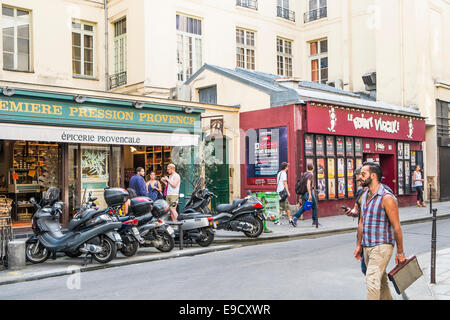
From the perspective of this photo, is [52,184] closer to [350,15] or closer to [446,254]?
[446,254]

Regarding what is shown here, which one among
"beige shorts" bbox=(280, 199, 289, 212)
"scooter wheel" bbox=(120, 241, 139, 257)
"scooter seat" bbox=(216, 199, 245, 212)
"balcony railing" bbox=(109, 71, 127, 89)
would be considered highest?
"balcony railing" bbox=(109, 71, 127, 89)

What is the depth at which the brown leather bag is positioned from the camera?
463 centimetres

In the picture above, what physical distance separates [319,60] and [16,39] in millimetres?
15687

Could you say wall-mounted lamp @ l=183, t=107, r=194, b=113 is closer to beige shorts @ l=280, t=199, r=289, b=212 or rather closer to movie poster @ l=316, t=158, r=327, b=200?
beige shorts @ l=280, t=199, r=289, b=212

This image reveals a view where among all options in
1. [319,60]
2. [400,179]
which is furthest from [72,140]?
[319,60]

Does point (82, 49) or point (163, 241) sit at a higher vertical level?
point (82, 49)

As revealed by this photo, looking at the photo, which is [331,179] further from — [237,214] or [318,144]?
[237,214]

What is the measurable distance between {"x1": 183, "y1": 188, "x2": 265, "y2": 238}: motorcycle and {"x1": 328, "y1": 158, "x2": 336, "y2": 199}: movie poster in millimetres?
5938

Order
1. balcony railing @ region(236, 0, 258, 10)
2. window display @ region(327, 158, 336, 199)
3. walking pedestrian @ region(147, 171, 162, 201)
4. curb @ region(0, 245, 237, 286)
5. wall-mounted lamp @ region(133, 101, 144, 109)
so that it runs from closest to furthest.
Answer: curb @ region(0, 245, 237, 286)
walking pedestrian @ region(147, 171, 162, 201)
wall-mounted lamp @ region(133, 101, 144, 109)
window display @ region(327, 158, 336, 199)
balcony railing @ region(236, 0, 258, 10)

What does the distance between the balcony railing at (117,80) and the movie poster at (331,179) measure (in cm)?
884

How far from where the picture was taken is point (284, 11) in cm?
2502

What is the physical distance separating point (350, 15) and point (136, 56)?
12.1 m

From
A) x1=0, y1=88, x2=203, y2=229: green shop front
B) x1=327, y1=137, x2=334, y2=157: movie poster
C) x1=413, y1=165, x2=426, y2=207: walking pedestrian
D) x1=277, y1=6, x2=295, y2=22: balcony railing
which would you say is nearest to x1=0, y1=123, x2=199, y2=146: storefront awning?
x1=0, y1=88, x2=203, y2=229: green shop front

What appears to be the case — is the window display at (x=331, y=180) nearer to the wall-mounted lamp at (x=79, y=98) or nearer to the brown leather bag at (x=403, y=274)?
the wall-mounted lamp at (x=79, y=98)
